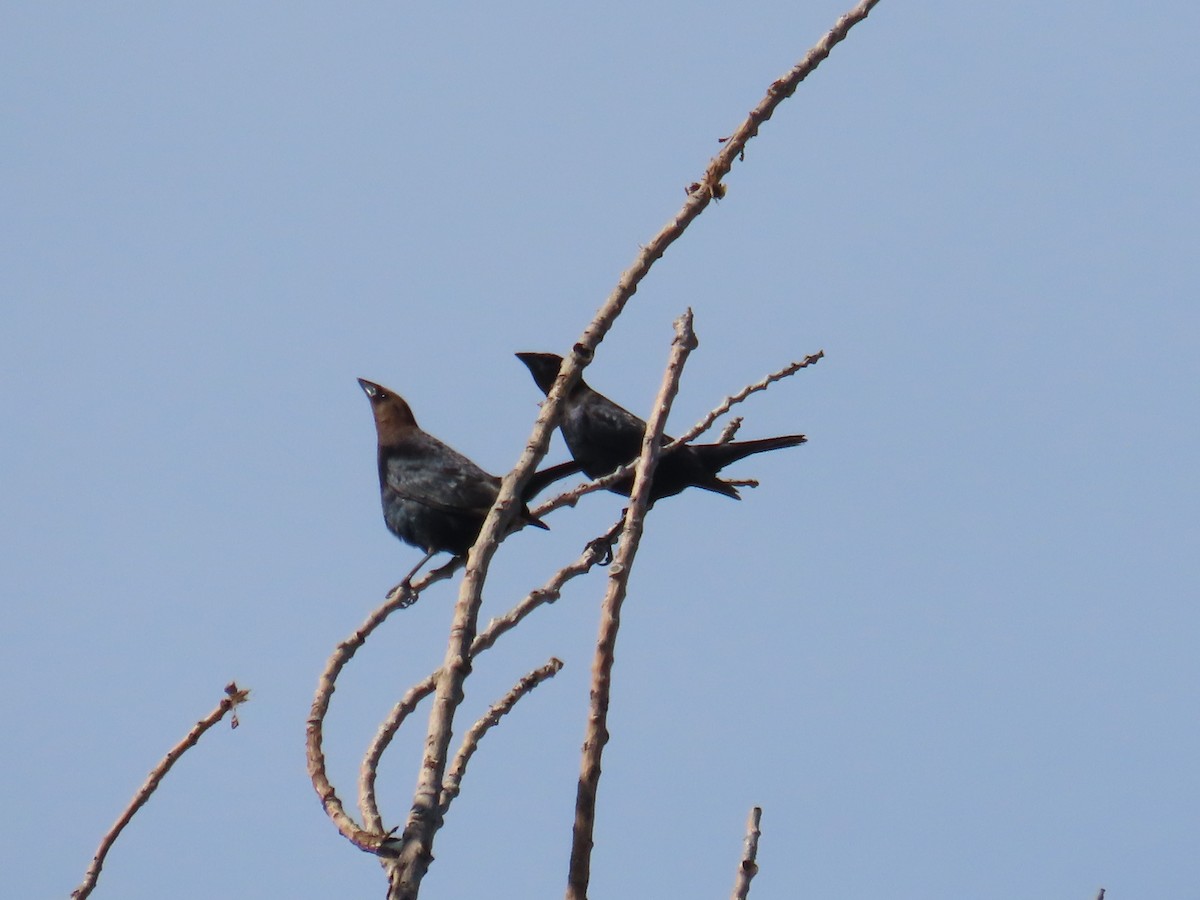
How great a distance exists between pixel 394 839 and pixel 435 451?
5669 millimetres

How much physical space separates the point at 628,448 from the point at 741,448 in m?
0.78

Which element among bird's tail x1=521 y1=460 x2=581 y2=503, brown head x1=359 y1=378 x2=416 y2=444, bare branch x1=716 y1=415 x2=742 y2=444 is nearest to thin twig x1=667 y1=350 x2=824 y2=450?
bare branch x1=716 y1=415 x2=742 y2=444

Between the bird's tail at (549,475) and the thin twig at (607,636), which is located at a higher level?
the bird's tail at (549,475)

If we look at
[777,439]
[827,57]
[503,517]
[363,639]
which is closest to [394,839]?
[503,517]

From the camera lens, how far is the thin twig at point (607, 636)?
2342 millimetres

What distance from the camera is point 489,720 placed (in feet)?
9.29

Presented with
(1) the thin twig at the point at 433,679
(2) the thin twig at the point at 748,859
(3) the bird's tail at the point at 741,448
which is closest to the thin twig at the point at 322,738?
(1) the thin twig at the point at 433,679

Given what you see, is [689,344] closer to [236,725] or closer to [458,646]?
[458,646]

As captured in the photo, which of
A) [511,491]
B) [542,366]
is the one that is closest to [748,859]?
[511,491]

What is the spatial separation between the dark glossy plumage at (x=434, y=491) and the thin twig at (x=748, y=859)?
430 centimetres

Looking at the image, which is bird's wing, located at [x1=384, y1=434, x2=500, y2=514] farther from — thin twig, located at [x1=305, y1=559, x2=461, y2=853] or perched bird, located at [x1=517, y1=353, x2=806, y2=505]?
thin twig, located at [x1=305, y1=559, x2=461, y2=853]

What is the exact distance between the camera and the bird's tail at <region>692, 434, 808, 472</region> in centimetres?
796

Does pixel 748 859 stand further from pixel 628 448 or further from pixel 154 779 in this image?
pixel 628 448

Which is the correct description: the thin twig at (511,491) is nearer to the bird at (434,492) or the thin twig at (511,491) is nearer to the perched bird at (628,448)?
the bird at (434,492)
